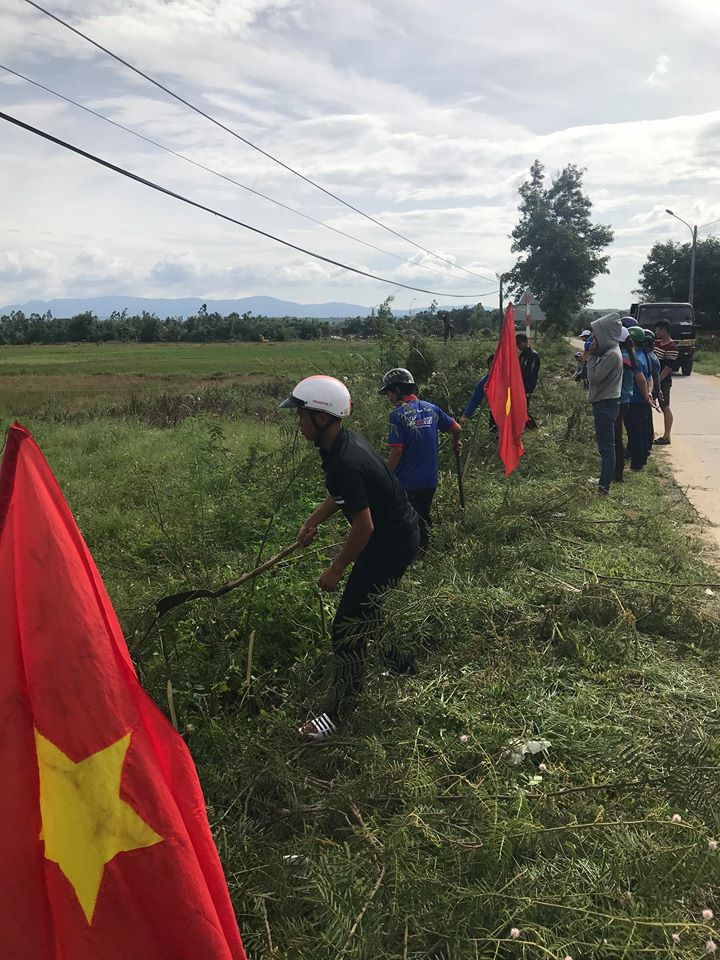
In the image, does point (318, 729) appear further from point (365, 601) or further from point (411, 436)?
point (411, 436)

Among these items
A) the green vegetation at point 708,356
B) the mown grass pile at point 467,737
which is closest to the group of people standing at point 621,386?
the mown grass pile at point 467,737

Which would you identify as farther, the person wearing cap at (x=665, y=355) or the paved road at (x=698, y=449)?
the person wearing cap at (x=665, y=355)

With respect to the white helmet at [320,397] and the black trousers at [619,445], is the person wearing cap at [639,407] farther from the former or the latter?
the white helmet at [320,397]

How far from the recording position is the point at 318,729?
3402mm

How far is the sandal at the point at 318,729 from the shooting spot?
3.36m

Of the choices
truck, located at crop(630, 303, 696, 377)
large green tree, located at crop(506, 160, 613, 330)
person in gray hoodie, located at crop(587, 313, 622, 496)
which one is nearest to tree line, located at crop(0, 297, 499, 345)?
large green tree, located at crop(506, 160, 613, 330)

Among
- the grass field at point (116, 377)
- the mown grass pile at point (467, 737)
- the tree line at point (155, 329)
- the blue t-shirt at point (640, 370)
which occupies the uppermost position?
the tree line at point (155, 329)

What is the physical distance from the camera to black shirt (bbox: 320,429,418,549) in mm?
3379

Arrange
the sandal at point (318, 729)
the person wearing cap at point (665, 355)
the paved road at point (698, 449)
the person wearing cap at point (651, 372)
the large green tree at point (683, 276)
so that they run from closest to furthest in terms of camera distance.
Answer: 1. the sandal at point (318, 729)
2. the paved road at point (698, 449)
3. the person wearing cap at point (651, 372)
4. the person wearing cap at point (665, 355)
5. the large green tree at point (683, 276)

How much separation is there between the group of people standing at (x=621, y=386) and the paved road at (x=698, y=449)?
0.66 m

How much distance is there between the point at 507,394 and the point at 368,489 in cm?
376

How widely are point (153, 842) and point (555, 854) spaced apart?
4.48 feet

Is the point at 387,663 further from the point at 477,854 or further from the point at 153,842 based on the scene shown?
the point at 153,842

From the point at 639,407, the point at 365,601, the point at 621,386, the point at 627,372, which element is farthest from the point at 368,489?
the point at 639,407
